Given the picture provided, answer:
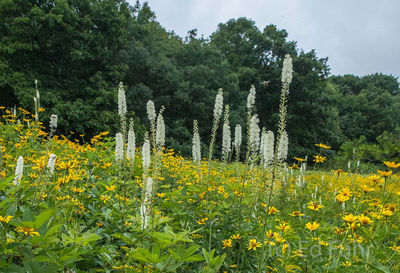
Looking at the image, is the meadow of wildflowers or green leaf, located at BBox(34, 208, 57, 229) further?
the meadow of wildflowers

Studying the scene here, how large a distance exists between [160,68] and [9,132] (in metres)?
14.0

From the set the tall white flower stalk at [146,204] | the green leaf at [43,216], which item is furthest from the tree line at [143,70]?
the green leaf at [43,216]

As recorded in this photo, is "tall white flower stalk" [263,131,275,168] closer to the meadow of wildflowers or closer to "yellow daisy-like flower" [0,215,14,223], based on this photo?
the meadow of wildflowers

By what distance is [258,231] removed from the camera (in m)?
2.44

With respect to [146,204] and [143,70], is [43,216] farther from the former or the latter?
[143,70]

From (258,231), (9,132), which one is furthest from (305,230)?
(9,132)

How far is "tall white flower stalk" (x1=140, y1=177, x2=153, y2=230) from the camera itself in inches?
64.1

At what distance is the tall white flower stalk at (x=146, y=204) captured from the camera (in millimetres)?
1629

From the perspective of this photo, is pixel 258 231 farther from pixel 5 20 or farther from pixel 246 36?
pixel 246 36

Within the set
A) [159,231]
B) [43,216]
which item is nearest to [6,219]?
[43,216]

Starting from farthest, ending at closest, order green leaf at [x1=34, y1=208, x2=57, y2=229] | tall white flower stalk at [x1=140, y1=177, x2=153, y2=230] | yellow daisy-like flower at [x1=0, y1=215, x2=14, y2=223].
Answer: tall white flower stalk at [x1=140, y1=177, x2=153, y2=230]
yellow daisy-like flower at [x1=0, y1=215, x2=14, y2=223]
green leaf at [x1=34, y1=208, x2=57, y2=229]

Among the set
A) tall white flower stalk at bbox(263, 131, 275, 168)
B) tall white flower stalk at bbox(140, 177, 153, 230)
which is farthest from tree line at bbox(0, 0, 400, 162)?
tall white flower stalk at bbox(140, 177, 153, 230)

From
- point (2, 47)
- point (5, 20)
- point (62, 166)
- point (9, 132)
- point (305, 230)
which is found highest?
point (5, 20)

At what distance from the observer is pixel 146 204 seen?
173 centimetres
